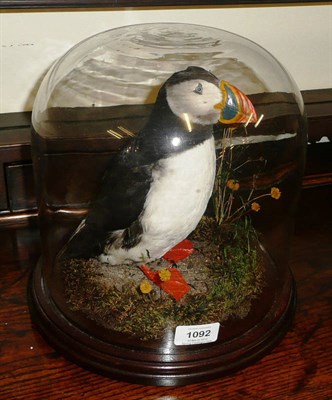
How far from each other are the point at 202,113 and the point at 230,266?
0.73ft

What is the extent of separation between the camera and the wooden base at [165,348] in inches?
25.8

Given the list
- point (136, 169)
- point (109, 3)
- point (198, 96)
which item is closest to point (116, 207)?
point (136, 169)

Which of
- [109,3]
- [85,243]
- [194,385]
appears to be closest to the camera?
[194,385]

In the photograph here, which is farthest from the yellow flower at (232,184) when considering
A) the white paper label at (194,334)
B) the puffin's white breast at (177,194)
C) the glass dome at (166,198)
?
the white paper label at (194,334)

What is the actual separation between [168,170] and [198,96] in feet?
0.32

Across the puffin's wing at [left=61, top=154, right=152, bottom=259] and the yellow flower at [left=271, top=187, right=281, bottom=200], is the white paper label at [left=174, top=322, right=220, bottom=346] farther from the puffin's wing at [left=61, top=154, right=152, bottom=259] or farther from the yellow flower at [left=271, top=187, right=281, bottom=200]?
the yellow flower at [left=271, top=187, right=281, bottom=200]

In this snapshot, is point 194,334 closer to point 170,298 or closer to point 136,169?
point 170,298

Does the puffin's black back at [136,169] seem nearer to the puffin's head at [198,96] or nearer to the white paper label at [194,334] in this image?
the puffin's head at [198,96]

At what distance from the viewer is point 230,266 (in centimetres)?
78

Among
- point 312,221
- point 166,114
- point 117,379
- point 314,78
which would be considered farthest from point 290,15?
point 117,379

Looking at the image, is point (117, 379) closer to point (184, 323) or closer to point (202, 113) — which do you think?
Result: point (184, 323)

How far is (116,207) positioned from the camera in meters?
0.72

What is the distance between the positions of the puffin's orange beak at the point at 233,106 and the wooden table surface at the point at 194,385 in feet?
0.92

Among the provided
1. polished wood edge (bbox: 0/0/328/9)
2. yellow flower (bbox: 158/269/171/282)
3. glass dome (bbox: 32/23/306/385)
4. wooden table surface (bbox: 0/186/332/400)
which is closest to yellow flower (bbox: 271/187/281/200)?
glass dome (bbox: 32/23/306/385)
